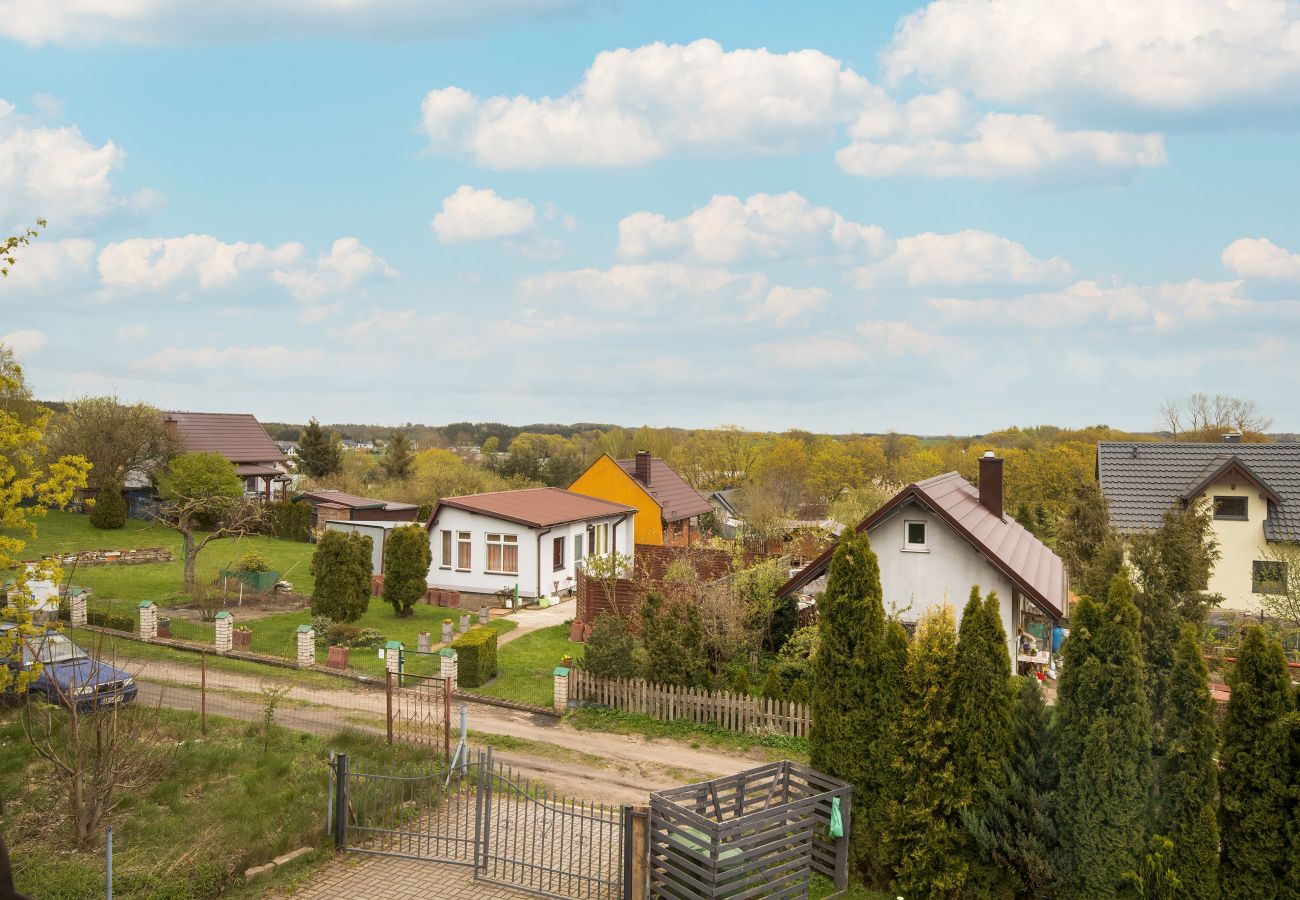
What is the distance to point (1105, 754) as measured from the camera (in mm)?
9992

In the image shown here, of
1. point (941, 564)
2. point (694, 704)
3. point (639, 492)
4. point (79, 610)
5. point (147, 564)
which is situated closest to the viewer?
point (694, 704)

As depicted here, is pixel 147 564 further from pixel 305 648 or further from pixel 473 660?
pixel 473 660

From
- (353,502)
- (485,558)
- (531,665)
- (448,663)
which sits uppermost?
(353,502)

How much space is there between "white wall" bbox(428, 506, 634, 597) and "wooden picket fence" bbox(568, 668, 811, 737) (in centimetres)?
1180

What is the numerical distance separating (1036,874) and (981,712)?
185cm

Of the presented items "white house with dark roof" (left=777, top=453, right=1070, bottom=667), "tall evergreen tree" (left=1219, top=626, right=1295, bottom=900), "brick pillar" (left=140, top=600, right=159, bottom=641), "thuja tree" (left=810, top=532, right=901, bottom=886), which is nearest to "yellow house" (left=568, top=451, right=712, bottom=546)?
"white house with dark roof" (left=777, top=453, right=1070, bottom=667)

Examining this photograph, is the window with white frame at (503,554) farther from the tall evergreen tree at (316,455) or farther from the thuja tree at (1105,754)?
the tall evergreen tree at (316,455)

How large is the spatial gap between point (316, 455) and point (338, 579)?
40.0m

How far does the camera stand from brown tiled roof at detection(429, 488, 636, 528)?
30844 mm

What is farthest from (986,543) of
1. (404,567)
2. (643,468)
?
(643,468)

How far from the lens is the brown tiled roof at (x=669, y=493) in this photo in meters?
41.6

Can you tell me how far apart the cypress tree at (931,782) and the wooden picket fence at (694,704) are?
610 centimetres

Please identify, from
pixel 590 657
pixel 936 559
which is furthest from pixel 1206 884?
pixel 590 657

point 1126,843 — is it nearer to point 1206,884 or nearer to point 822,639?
point 1206,884
